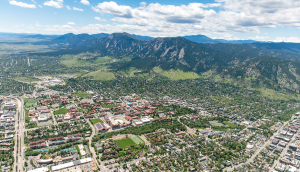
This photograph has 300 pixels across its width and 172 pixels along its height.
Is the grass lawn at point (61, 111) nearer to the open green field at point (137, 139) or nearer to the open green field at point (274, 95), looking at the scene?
the open green field at point (137, 139)

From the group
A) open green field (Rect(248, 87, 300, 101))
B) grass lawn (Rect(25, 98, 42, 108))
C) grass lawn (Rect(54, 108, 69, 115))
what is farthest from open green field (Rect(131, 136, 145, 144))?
open green field (Rect(248, 87, 300, 101))

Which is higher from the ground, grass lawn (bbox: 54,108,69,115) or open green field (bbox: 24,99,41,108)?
open green field (bbox: 24,99,41,108)

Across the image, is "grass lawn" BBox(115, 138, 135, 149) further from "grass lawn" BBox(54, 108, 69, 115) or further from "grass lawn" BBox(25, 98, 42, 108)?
"grass lawn" BBox(25, 98, 42, 108)

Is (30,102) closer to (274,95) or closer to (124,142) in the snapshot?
(124,142)

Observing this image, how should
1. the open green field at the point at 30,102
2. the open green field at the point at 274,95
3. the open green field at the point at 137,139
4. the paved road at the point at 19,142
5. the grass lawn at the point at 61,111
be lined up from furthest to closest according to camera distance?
the open green field at the point at 274,95 → the open green field at the point at 30,102 → the grass lawn at the point at 61,111 → the open green field at the point at 137,139 → the paved road at the point at 19,142

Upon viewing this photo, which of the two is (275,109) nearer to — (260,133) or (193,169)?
(260,133)

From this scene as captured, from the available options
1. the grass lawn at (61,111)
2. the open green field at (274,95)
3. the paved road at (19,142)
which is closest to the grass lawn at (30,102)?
the paved road at (19,142)

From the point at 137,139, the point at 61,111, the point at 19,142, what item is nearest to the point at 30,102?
the point at 61,111

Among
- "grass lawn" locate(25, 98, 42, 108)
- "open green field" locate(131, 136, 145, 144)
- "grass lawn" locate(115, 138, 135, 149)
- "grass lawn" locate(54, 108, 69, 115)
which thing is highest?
"grass lawn" locate(25, 98, 42, 108)

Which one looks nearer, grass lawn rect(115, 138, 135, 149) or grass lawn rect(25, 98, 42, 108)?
grass lawn rect(115, 138, 135, 149)
